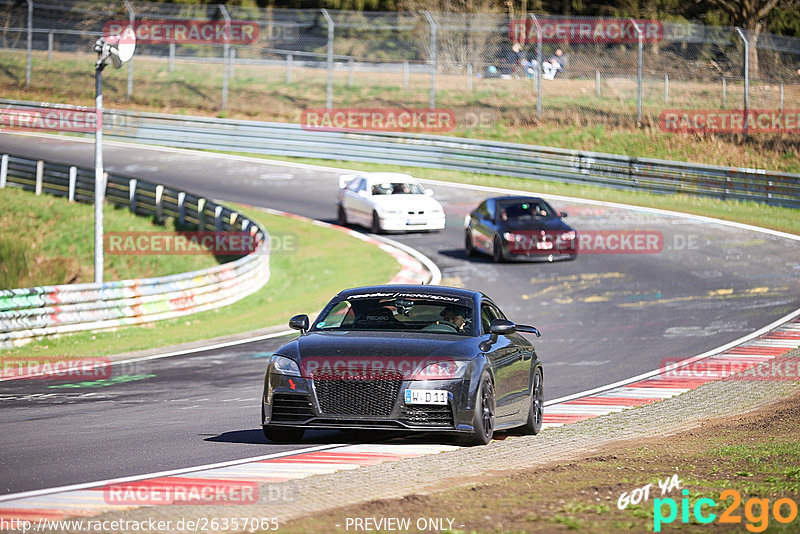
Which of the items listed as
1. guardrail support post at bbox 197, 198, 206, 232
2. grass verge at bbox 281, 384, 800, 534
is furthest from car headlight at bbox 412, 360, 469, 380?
guardrail support post at bbox 197, 198, 206, 232

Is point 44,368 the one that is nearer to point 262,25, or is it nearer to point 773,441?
point 773,441

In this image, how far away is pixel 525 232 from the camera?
25531 mm

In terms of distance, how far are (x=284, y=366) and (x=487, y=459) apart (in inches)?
72.0

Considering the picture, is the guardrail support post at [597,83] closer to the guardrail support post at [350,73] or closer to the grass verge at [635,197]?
the grass verge at [635,197]

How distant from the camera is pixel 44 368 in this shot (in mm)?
16250

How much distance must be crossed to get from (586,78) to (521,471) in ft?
110

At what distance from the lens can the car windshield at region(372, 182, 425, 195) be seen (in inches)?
1168

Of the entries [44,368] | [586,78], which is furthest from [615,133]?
[44,368]

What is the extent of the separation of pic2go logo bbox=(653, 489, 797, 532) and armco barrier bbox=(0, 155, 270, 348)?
13.1 meters

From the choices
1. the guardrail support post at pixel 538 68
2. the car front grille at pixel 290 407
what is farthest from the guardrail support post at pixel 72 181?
the car front grille at pixel 290 407

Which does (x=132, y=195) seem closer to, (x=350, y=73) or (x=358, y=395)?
(x=350, y=73)
